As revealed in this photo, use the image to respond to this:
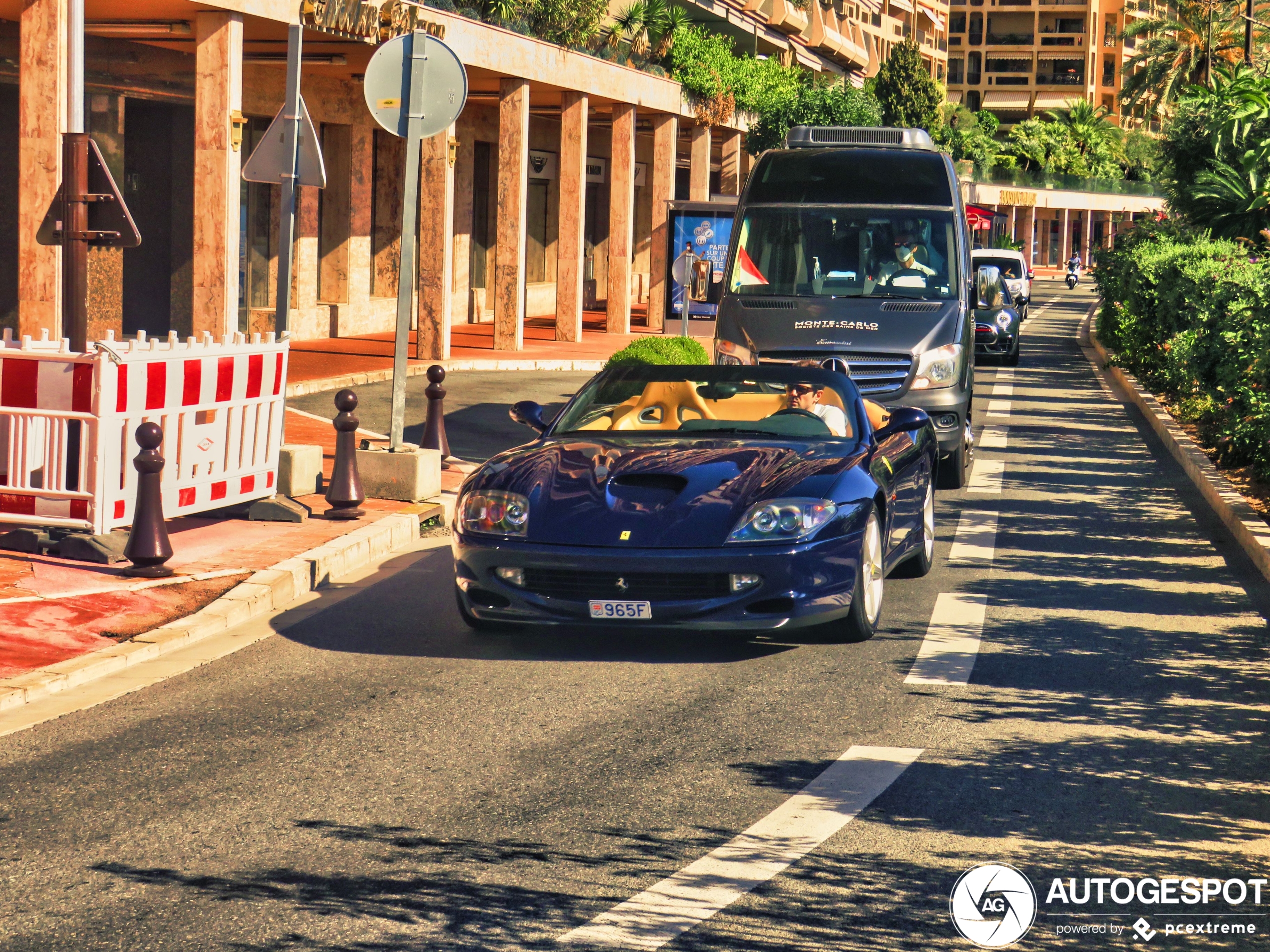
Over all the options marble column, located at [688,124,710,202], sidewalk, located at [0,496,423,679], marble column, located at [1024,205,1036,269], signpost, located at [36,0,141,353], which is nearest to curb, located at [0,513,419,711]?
sidewalk, located at [0,496,423,679]

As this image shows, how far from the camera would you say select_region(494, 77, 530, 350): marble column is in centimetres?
2681

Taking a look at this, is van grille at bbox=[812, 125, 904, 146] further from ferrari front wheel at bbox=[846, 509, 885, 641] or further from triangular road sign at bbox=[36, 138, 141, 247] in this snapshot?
ferrari front wheel at bbox=[846, 509, 885, 641]

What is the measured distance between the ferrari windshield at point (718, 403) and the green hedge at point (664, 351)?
9085 millimetres

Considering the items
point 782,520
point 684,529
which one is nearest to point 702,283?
point 782,520

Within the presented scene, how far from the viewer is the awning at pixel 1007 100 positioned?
136375 mm

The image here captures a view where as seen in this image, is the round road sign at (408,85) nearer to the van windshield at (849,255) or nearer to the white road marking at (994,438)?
the van windshield at (849,255)

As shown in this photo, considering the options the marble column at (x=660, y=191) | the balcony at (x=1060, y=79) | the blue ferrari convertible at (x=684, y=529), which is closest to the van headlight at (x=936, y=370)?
the blue ferrari convertible at (x=684, y=529)

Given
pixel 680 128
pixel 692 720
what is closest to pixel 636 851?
pixel 692 720

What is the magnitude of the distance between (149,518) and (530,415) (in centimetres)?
215

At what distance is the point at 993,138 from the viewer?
121062 millimetres

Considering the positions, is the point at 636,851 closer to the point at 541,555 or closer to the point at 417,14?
the point at 541,555

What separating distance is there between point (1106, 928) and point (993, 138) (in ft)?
399

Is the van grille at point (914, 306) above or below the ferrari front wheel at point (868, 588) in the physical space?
above

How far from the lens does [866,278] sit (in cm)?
1457
